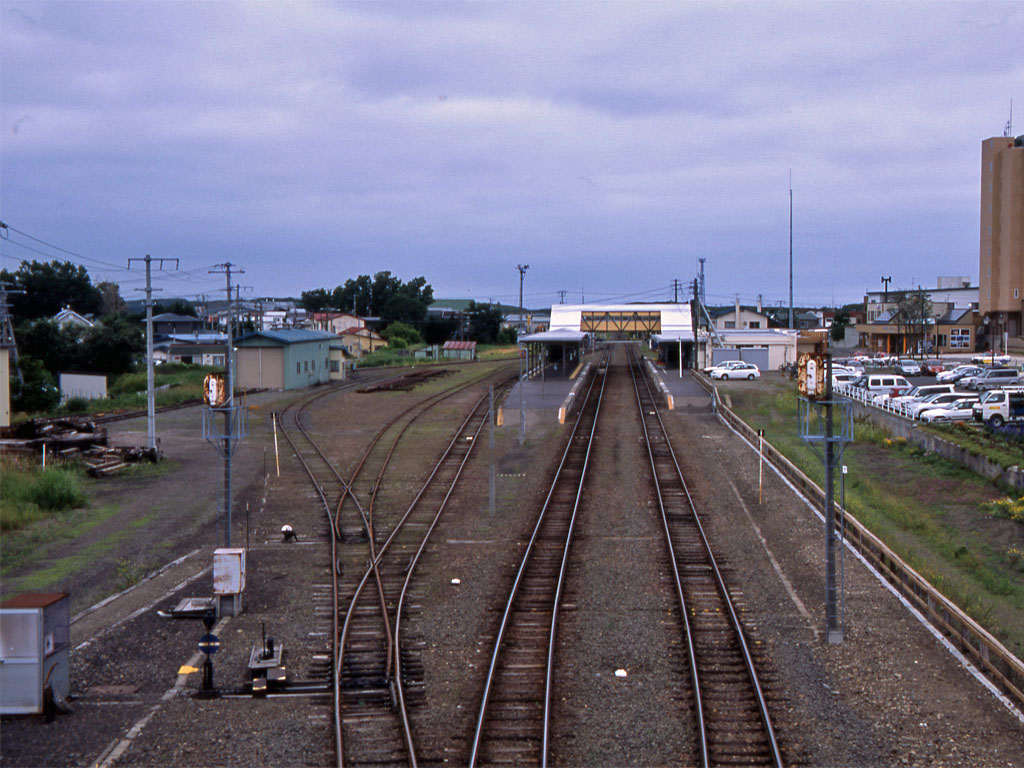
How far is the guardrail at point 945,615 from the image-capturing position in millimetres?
9041

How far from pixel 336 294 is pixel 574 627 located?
119461 millimetres

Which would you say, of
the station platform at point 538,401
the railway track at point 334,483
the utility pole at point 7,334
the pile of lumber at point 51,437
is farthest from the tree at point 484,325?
the pile of lumber at point 51,437

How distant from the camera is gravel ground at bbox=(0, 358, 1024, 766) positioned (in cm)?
764

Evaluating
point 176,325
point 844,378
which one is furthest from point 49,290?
point 844,378

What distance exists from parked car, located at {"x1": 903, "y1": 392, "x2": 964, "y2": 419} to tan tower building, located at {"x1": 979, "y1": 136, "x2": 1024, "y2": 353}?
33.7 metres

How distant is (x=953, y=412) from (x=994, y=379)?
935 cm

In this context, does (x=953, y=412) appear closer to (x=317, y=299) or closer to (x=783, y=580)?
(x=783, y=580)

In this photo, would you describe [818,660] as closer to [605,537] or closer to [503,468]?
[605,537]

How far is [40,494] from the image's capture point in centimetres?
1791

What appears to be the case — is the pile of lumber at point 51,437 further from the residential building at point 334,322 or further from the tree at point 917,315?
the residential building at point 334,322

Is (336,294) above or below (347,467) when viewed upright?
above

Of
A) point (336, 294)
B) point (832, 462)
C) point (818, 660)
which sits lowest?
point (818, 660)

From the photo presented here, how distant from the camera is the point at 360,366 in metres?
61.3

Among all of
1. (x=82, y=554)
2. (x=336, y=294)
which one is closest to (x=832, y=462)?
(x=82, y=554)
